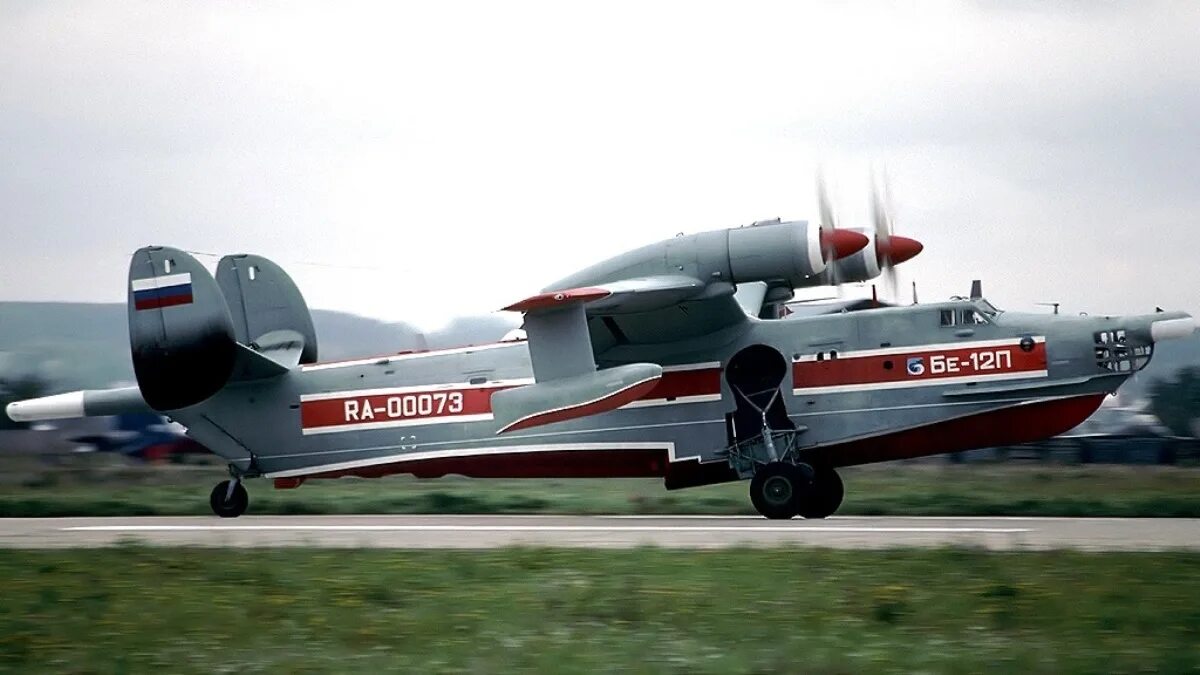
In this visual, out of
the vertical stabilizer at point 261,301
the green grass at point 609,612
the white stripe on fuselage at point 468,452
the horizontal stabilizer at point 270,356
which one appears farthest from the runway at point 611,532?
the vertical stabilizer at point 261,301

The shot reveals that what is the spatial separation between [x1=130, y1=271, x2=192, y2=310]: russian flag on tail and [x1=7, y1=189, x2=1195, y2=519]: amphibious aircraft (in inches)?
1.1

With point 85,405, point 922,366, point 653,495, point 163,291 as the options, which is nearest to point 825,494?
point 922,366

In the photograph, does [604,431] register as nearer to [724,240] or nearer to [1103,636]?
[724,240]

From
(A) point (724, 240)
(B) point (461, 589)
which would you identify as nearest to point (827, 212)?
(A) point (724, 240)

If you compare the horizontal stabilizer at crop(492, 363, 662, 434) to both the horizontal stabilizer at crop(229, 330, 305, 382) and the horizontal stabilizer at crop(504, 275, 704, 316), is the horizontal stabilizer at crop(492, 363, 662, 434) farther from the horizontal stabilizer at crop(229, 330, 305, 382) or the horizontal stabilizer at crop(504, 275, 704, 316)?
the horizontal stabilizer at crop(229, 330, 305, 382)

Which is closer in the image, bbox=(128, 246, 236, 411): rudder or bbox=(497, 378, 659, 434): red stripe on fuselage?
bbox=(497, 378, 659, 434): red stripe on fuselage

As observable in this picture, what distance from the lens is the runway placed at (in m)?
14.9

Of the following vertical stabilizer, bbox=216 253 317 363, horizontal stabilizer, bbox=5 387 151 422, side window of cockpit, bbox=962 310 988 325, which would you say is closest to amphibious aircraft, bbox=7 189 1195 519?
side window of cockpit, bbox=962 310 988 325

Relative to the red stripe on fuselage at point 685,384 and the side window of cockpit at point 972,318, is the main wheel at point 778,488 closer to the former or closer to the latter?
the red stripe on fuselage at point 685,384

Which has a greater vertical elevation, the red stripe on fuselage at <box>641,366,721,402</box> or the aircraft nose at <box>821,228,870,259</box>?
the aircraft nose at <box>821,228,870,259</box>

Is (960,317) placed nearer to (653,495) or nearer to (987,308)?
(987,308)

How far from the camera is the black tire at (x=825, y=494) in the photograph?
19.7 meters

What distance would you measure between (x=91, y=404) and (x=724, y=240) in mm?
10544

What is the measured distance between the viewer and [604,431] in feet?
66.0
